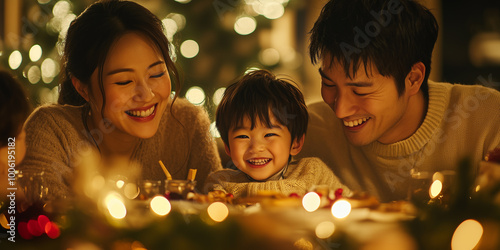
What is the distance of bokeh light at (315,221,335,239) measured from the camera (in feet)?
2.37

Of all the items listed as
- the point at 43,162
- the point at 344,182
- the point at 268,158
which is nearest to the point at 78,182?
the point at 43,162

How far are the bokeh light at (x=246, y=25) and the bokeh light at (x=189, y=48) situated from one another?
25 cm

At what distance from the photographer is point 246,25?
2.29 meters

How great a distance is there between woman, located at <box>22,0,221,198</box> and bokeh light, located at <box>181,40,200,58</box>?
3.13ft

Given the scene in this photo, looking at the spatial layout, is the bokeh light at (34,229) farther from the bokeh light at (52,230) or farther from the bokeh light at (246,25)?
the bokeh light at (246,25)

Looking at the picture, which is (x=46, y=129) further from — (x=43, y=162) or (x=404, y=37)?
(x=404, y=37)

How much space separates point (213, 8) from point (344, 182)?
1.23 meters

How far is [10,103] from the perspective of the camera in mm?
942

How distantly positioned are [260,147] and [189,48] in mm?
1164

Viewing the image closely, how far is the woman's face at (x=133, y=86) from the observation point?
1047 mm

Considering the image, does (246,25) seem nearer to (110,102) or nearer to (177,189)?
(110,102)

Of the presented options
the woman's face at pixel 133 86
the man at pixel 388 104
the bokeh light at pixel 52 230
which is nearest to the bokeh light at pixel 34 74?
the woman's face at pixel 133 86

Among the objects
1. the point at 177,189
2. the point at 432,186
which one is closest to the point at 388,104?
the point at 432,186

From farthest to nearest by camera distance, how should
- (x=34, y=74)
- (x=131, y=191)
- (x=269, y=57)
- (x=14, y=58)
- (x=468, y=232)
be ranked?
(x=269, y=57)
(x=34, y=74)
(x=14, y=58)
(x=131, y=191)
(x=468, y=232)
